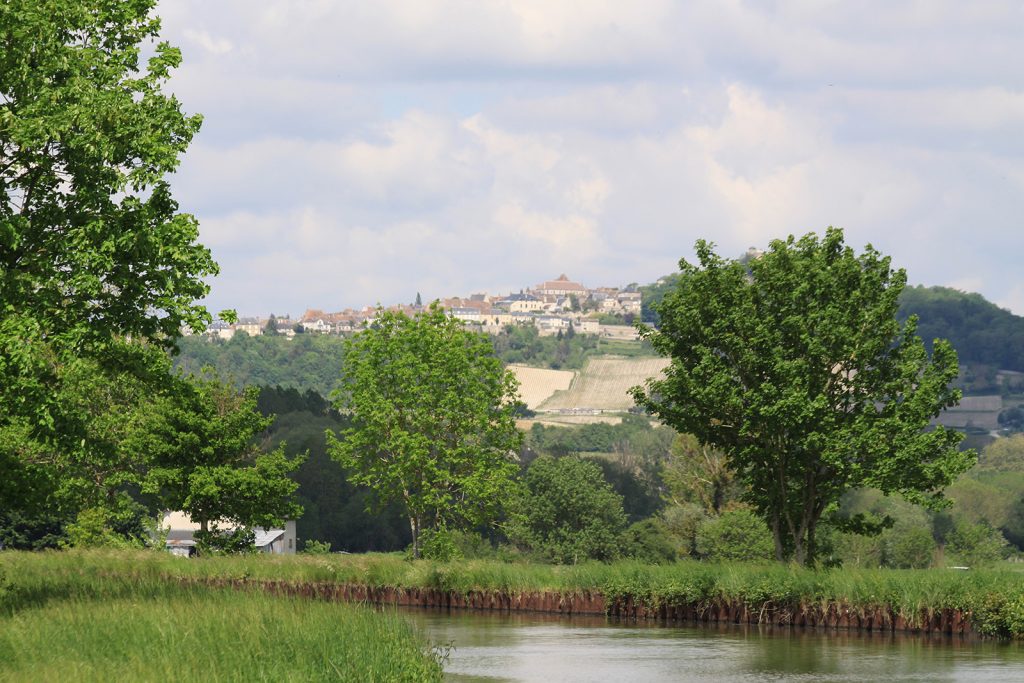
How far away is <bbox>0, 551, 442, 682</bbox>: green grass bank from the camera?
22.9m

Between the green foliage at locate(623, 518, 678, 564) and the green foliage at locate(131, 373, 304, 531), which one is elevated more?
the green foliage at locate(131, 373, 304, 531)

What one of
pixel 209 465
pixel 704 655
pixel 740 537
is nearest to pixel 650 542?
pixel 740 537

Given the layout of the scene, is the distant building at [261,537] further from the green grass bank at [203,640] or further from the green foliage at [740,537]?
the green grass bank at [203,640]

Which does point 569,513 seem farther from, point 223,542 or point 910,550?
point 223,542

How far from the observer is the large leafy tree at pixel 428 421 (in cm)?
7569

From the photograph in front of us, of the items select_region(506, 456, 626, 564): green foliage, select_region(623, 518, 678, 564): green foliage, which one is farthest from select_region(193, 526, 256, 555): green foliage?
select_region(623, 518, 678, 564): green foliage

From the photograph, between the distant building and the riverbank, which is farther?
the distant building

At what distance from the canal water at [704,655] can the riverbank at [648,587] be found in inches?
43.4

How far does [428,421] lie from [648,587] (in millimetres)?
28035

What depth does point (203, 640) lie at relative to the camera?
1009 inches

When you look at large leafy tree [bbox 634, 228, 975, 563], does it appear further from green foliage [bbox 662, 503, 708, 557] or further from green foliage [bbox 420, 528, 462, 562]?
green foliage [bbox 662, 503, 708, 557]

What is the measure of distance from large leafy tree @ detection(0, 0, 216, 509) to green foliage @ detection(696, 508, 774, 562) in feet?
198

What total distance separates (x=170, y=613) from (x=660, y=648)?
1544 cm

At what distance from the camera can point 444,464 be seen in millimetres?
80562
